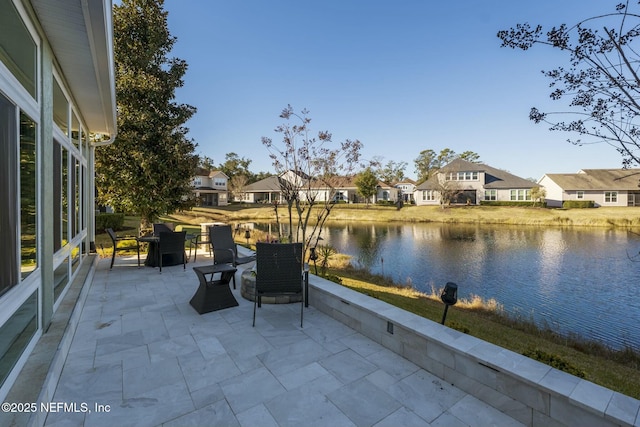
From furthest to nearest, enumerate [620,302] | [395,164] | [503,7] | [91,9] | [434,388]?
1. [395,164]
2. [503,7]
3. [620,302]
4. [91,9]
5. [434,388]

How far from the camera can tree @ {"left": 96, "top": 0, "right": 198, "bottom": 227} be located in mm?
9438

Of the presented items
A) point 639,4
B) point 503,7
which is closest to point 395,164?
point 503,7

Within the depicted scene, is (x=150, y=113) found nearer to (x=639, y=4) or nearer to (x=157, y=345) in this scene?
(x=157, y=345)

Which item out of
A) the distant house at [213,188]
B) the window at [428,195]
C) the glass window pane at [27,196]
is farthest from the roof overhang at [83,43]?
the distant house at [213,188]

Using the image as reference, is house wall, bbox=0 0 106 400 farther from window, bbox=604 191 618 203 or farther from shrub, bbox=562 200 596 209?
window, bbox=604 191 618 203

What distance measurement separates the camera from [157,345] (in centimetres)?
310

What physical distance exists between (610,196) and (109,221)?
45892mm

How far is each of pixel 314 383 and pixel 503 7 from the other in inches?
431

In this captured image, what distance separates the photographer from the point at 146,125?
31.7 feet

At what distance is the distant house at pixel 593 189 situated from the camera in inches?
Result: 1254

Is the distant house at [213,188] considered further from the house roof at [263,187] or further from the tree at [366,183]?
the tree at [366,183]

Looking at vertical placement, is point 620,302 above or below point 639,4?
below

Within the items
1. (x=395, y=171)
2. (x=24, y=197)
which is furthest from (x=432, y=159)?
(x=24, y=197)

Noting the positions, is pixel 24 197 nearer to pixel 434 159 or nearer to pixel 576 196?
pixel 576 196
